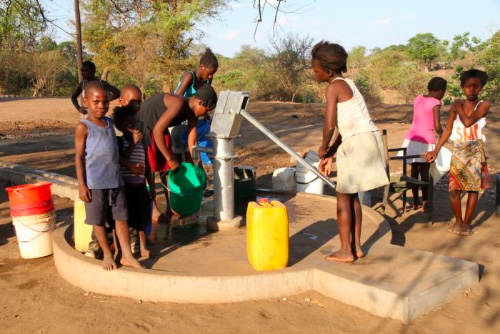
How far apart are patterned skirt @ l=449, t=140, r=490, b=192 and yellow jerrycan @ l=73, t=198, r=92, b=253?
11.1 ft

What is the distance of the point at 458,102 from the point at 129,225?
3246 millimetres

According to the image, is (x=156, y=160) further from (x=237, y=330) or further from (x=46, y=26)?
(x=46, y=26)

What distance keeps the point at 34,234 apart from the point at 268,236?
2.11 m

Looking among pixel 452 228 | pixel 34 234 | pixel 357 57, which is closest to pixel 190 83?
pixel 34 234

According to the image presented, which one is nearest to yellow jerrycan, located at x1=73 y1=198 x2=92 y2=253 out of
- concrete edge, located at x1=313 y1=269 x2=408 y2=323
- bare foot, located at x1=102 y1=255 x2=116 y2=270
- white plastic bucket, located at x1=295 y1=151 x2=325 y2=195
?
bare foot, located at x1=102 y1=255 x2=116 y2=270

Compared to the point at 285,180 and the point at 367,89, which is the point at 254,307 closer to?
the point at 285,180

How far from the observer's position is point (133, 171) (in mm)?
3797

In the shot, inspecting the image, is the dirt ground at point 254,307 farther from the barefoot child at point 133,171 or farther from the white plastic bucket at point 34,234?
the barefoot child at point 133,171

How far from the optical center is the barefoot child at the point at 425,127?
571cm

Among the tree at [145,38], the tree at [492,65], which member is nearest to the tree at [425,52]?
the tree at [492,65]

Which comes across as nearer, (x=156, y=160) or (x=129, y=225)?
(x=129, y=225)

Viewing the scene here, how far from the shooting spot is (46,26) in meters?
7.56

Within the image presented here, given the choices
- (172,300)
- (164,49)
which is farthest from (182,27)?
(172,300)

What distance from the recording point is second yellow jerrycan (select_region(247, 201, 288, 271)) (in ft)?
11.4
